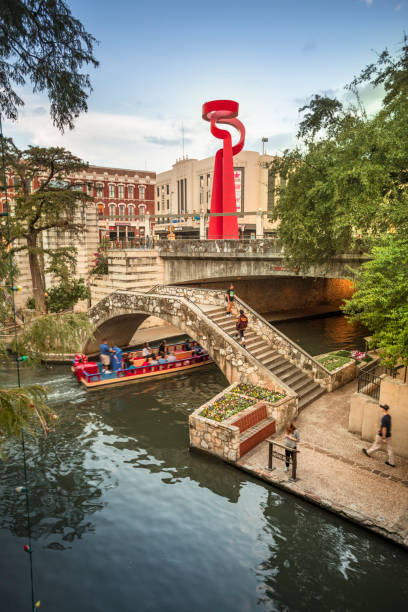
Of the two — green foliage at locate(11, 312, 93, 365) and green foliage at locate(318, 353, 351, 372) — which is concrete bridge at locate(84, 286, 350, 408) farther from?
green foliage at locate(11, 312, 93, 365)

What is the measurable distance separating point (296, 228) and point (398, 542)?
12636 millimetres

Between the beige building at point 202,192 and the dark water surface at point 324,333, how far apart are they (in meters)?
22.0

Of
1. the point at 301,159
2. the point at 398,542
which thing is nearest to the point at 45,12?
the point at 398,542

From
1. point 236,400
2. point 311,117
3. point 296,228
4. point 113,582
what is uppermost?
point 311,117

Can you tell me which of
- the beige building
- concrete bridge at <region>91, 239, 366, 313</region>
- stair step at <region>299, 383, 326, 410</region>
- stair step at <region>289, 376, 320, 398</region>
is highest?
the beige building

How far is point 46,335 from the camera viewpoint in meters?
7.45

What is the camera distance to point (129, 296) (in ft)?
63.2

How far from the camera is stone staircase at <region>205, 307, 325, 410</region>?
14938 millimetres

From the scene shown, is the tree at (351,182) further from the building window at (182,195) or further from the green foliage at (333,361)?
the building window at (182,195)

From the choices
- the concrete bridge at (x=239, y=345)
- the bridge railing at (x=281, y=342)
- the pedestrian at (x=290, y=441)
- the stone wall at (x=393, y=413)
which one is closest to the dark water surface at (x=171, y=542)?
the pedestrian at (x=290, y=441)

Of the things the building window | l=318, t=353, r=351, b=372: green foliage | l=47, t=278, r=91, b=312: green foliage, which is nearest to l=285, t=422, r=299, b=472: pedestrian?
l=318, t=353, r=351, b=372: green foliage

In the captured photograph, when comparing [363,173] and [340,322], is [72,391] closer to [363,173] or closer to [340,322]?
[363,173]

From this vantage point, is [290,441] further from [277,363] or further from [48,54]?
[48,54]

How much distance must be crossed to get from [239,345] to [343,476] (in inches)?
239
